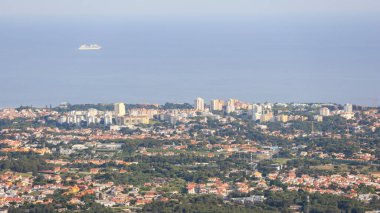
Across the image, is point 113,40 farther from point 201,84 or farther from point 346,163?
point 346,163

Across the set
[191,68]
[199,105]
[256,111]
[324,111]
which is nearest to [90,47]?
[191,68]

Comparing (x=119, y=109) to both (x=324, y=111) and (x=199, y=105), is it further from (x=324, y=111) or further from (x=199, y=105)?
(x=324, y=111)

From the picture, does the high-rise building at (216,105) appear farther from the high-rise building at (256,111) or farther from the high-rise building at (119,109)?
the high-rise building at (119,109)

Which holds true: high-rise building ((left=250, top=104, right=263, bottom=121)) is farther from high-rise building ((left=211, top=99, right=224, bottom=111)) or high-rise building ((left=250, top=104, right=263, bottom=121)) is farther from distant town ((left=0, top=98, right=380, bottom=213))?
high-rise building ((left=211, top=99, right=224, bottom=111))

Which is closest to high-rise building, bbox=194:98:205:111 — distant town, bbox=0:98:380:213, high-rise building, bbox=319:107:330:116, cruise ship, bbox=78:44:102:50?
distant town, bbox=0:98:380:213

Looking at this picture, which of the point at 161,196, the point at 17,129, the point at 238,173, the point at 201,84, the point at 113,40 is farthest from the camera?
the point at 113,40

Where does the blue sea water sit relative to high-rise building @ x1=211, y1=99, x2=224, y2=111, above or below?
above

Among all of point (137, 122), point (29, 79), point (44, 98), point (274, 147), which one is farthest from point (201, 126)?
point (29, 79)
